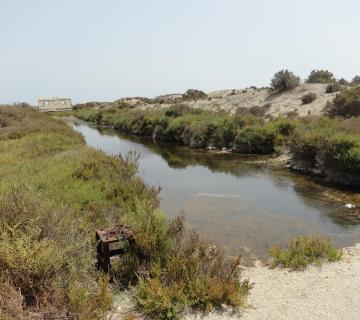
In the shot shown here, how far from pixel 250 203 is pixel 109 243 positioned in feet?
29.7

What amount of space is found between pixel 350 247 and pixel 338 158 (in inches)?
341

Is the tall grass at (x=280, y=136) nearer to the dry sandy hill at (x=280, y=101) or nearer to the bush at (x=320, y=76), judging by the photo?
the dry sandy hill at (x=280, y=101)

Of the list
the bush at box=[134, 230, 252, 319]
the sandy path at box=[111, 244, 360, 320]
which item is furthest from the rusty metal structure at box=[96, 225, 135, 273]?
the sandy path at box=[111, 244, 360, 320]

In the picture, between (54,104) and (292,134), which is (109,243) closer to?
(292,134)

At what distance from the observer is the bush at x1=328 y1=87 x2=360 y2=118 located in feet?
98.8

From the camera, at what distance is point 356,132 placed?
64.8 feet

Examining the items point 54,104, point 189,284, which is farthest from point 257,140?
point 54,104

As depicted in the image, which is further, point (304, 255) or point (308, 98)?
point (308, 98)

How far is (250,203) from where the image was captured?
15539mm

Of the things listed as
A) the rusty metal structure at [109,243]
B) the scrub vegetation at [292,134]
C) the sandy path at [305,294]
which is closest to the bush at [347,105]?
the scrub vegetation at [292,134]

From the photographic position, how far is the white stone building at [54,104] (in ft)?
A: 396

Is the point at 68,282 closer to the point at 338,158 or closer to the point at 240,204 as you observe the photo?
the point at 240,204

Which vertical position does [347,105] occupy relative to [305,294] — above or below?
above

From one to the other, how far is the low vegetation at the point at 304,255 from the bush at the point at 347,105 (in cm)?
2293
